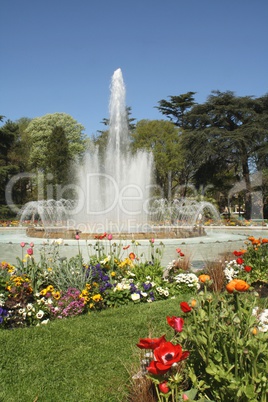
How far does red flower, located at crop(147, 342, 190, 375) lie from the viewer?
6.23 ft

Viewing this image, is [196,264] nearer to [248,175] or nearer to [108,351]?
[108,351]

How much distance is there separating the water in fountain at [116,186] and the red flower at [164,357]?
591 inches

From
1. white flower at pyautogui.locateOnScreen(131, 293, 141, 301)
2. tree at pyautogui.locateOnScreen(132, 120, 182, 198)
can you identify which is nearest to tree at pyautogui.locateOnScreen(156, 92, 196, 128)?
tree at pyautogui.locateOnScreen(132, 120, 182, 198)

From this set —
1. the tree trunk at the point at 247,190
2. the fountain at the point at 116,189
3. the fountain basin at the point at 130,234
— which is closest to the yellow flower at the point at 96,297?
the fountain basin at the point at 130,234

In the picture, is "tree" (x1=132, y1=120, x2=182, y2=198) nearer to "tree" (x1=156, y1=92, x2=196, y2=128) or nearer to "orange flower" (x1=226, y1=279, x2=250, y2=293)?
"tree" (x1=156, y1=92, x2=196, y2=128)

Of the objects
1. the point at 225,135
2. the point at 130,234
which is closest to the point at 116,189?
the point at 130,234

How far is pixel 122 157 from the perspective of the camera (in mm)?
19906

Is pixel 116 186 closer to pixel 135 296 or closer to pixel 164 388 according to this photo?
pixel 135 296

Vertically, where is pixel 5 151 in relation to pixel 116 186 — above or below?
above

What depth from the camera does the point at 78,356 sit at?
3566mm

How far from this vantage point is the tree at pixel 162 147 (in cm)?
3488

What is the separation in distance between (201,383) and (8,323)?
292cm

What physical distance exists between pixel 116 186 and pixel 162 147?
1689cm

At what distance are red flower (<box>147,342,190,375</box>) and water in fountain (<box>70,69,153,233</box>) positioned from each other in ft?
49.3
